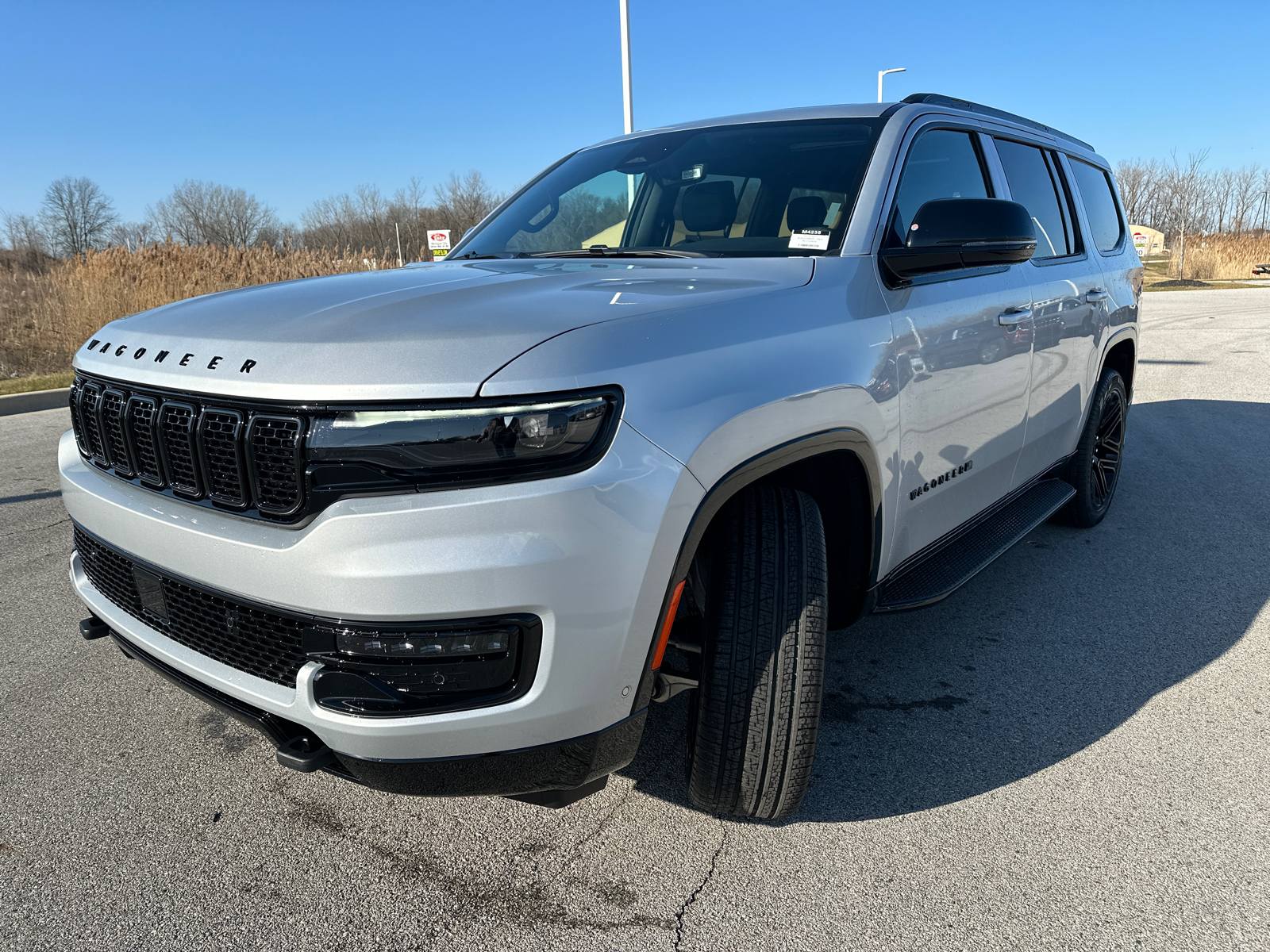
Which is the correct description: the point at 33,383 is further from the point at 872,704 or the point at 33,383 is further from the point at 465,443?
the point at 465,443

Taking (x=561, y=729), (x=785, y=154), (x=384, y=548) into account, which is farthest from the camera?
(x=785, y=154)

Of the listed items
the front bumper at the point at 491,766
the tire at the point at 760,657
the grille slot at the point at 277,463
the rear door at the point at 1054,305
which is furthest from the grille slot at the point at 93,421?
the rear door at the point at 1054,305

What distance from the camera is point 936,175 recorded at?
3.04 metres

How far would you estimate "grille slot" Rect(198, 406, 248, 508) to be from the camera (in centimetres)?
182

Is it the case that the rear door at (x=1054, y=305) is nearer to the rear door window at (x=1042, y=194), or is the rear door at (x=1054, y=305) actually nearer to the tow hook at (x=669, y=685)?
the rear door window at (x=1042, y=194)

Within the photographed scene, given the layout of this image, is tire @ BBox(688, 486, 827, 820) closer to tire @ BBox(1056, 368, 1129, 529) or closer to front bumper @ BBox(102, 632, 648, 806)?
front bumper @ BBox(102, 632, 648, 806)

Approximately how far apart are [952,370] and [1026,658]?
1.20 metres

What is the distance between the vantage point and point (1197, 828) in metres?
2.32

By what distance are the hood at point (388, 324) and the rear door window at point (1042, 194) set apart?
1694 millimetres

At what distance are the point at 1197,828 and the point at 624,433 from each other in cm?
186

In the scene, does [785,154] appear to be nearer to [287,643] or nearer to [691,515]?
[691,515]

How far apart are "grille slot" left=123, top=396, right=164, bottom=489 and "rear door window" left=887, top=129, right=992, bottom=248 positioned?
6.64 feet

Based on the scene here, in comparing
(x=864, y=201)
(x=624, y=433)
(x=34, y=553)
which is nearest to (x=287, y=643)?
(x=624, y=433)

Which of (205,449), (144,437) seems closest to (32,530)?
(144,437)
